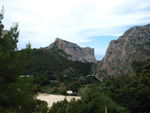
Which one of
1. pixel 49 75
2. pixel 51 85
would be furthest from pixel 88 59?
pixel 51 85

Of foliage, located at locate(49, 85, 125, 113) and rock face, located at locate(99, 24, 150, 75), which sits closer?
foliage, located at locate(49, 85, 125, 113)

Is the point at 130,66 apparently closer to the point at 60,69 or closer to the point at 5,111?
the point at 60,69

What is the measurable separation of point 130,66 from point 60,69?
2185 cm

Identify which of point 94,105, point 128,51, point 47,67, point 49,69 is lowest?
point 94,105

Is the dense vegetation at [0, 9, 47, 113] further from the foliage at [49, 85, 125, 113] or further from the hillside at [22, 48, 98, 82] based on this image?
the hillside at [22, 48, 98, 82]

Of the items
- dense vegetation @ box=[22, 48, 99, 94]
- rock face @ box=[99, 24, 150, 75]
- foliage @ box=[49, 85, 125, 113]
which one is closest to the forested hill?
dense vegetation @ box=[22, 48, 99, 94]

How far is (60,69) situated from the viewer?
42.1 meters

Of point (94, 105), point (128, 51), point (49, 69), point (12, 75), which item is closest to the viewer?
point (94, 105)

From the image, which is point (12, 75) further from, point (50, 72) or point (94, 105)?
point (50, 72)

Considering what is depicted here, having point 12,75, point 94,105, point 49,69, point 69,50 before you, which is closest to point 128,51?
point 49,69

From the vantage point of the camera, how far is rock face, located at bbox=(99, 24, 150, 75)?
30.0 metres

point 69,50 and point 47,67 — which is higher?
point 69,50

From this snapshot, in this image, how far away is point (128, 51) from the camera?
114 feet

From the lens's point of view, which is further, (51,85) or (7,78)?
(51,85)
